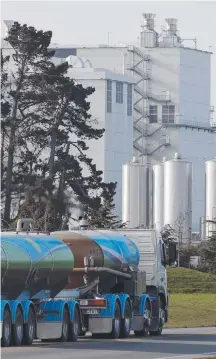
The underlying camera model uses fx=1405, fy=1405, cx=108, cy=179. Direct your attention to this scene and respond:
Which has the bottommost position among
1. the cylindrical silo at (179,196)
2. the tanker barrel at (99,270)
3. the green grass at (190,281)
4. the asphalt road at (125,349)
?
the asphalt road at (125,349)

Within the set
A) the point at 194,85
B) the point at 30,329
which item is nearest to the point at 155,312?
the point at 30,329

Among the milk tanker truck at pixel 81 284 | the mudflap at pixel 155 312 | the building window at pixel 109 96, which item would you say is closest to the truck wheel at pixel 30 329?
the milk tanker truck at pixel 81 284

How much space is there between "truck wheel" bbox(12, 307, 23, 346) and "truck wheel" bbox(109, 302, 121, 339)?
5533mm

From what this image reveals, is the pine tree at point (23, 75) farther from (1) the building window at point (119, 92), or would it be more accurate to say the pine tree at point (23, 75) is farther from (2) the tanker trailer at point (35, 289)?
(2) the tanker trailer at point (35, 289)

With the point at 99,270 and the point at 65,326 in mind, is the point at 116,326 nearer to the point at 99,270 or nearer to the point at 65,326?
the point at 99,270

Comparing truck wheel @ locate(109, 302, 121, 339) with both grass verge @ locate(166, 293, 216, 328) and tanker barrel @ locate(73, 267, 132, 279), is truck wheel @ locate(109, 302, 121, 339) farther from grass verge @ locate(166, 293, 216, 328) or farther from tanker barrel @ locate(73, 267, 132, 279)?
grass verge @ locate(166, 293, 216, 328)

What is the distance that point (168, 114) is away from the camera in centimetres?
13188

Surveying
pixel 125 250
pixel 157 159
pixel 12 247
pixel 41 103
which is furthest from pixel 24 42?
pixel 12 247

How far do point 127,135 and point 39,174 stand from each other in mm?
28319

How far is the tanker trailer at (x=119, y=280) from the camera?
38.9 metres

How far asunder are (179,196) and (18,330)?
77427 millimetres

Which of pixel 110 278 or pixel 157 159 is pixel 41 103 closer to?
pixel 157 159

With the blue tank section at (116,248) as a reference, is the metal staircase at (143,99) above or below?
above

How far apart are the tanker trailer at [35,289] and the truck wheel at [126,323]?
2.43 m
